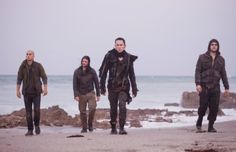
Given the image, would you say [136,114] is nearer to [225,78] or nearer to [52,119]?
[52,119]

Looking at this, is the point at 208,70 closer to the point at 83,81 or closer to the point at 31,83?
the point at 83,81

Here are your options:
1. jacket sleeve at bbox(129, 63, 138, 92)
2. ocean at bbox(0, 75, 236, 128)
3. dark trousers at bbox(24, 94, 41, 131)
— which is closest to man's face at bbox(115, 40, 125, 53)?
jacket sleeve at bbox(129, 63, 138, 92)

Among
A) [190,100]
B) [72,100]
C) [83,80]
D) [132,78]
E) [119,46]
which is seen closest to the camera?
[119,46]

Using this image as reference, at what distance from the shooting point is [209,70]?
9430mm

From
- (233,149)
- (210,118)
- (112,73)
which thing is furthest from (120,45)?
(233,149)

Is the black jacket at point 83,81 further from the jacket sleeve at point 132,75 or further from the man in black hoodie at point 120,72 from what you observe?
the jacket sleeve at point 132,75

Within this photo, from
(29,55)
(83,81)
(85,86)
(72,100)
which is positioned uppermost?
(29,55)

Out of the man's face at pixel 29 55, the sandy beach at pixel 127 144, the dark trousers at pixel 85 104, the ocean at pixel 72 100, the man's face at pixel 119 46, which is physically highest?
the man's face at pixel 119 46

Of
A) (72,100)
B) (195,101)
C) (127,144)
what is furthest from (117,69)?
(72,100)

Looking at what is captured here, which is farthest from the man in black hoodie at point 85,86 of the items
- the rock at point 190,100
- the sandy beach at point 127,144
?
the rock at point 190,100

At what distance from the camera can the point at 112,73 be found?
370 inches

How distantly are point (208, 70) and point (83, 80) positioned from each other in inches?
109

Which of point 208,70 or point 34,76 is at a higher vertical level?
point 208,70

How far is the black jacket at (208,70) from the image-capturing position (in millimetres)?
9406
